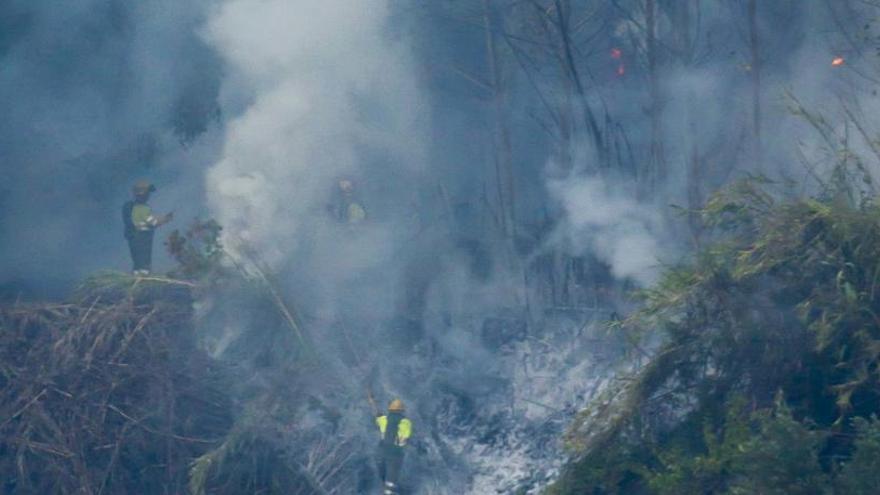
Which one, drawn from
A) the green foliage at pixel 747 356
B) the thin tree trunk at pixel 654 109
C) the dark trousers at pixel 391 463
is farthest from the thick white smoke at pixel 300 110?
the green foliage at pixel 747 356

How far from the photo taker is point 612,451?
6492 millimetres

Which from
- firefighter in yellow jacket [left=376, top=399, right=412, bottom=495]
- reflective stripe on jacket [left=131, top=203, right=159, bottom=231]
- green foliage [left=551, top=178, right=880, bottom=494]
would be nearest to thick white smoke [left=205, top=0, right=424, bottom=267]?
reflective stripe on jacket [left=131, top=203, right=159, bottom=231]

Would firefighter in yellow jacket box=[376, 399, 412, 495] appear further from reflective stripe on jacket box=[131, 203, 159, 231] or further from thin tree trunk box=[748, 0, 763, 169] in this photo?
thin tree trunk box=[748, 0, 763, 169]

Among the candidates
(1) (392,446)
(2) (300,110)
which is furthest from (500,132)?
(1) (392,446)

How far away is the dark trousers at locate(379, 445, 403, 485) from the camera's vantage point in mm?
8164

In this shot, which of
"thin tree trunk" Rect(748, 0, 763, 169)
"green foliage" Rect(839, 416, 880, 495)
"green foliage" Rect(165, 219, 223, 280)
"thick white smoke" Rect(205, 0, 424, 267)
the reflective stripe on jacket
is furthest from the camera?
"thick white smoke" Rect(205, 0, 424, 267)

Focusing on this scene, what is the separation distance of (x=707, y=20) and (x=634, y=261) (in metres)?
2.93

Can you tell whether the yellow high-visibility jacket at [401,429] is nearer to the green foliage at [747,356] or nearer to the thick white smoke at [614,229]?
the green foliage at [747,356]

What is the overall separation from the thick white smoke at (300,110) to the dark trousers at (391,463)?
8.62 feet

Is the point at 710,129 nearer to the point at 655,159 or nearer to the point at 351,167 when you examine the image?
the point at 655,159

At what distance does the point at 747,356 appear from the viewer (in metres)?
6.41

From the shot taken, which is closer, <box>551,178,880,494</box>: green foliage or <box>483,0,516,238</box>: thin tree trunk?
<box>551,178,880,494</box>: green foliage

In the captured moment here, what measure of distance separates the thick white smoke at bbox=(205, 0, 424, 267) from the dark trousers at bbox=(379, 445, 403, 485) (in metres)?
2.63

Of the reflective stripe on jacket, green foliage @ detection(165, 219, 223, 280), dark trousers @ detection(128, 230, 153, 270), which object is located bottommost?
green foliage @ detection(165, 219, 223, 280)
